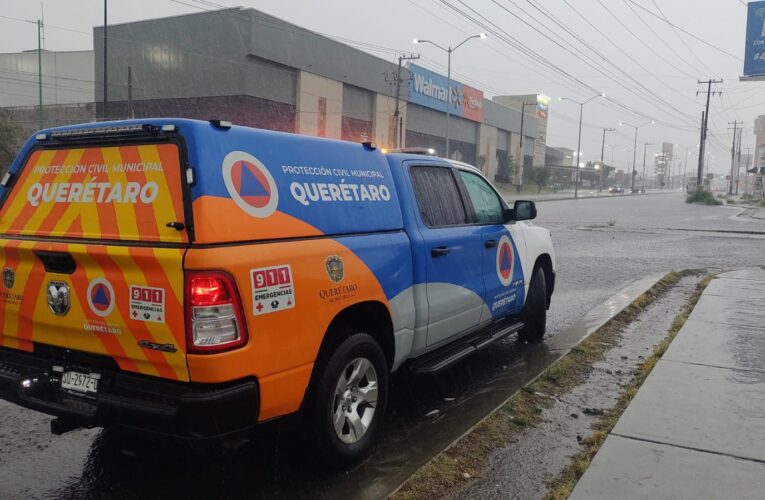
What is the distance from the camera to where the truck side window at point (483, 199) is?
529cm

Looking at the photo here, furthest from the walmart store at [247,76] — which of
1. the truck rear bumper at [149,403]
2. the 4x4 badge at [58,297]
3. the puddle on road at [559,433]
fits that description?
the truck rear bumper at [149,403]

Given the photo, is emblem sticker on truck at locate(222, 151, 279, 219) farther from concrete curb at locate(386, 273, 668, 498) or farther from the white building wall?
the white building wall

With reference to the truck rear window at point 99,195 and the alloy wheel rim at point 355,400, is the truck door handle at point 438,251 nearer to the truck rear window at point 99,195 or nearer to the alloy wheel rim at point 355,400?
the alloy wheel rim at point 355,400

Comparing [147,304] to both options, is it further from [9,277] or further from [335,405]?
[335,405]

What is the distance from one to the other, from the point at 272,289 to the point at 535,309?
4.00m

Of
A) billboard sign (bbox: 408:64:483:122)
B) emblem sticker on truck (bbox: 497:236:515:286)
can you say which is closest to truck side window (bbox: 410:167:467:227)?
emblem sticker on truck (bbox: 497:236:515:286)

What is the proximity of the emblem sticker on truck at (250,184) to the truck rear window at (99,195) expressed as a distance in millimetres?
235

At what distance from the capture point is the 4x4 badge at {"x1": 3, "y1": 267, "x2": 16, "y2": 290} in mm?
3398

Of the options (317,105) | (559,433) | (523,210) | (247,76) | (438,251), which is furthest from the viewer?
(317,105)

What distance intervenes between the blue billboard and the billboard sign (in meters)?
30.6

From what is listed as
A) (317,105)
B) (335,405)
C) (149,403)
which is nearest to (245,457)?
(335,405)

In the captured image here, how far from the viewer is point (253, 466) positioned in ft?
11.9

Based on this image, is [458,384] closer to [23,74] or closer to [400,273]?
[400,273]

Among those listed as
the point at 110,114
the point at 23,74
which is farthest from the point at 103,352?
the point at 23,74
